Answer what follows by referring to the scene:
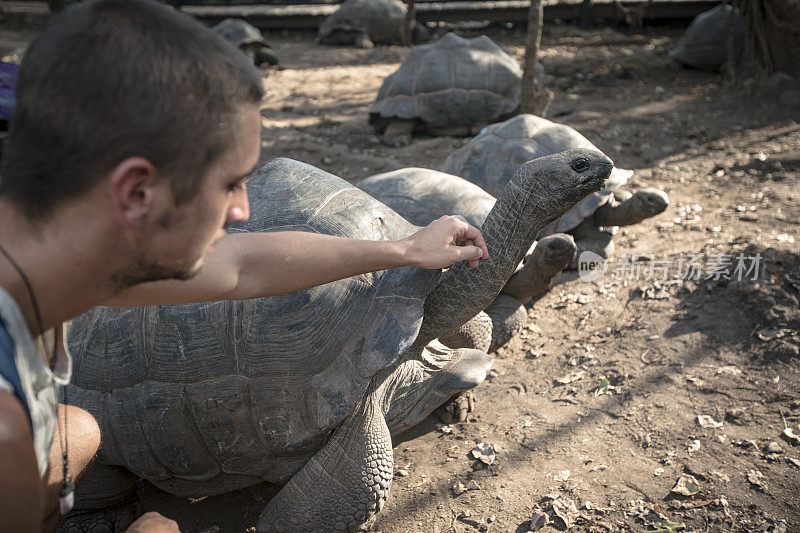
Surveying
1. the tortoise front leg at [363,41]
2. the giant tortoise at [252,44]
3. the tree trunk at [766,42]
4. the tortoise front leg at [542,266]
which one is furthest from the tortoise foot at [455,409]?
the tortoise front leg at [363,41]

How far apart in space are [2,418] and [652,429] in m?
2.56

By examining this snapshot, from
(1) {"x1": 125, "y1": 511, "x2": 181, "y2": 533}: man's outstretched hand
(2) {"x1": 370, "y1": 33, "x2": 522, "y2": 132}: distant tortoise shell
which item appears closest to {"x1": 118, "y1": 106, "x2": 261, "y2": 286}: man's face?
(1) {"x1": 125, "y1": 511, "x2": 181, "y2": 533}: man's outstretched hand

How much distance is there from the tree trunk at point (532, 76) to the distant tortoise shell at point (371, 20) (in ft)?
18.6

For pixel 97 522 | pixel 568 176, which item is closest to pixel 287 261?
pixel 568 176

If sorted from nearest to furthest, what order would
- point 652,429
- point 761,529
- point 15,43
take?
1. point 761,529
2. point 652,429
3. point 15,43

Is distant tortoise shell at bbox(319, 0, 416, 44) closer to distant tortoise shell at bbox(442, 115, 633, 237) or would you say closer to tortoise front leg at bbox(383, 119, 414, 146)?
tortoise front leg at bbox(383, 119, 414, 146)

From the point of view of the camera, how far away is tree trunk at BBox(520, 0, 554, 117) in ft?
19.7

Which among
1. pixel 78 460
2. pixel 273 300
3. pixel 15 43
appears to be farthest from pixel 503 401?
pixel 15 43

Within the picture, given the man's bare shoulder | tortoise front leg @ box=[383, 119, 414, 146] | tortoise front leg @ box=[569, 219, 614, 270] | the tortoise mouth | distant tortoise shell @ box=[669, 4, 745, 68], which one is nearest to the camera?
the man's bare shoulder

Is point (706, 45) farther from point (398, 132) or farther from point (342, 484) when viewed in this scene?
point (342, 484)

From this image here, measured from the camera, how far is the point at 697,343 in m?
3.21

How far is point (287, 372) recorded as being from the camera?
2252 millimetres

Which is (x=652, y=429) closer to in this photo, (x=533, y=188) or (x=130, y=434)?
(x=533, y=188)

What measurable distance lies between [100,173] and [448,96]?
596 centimetres
